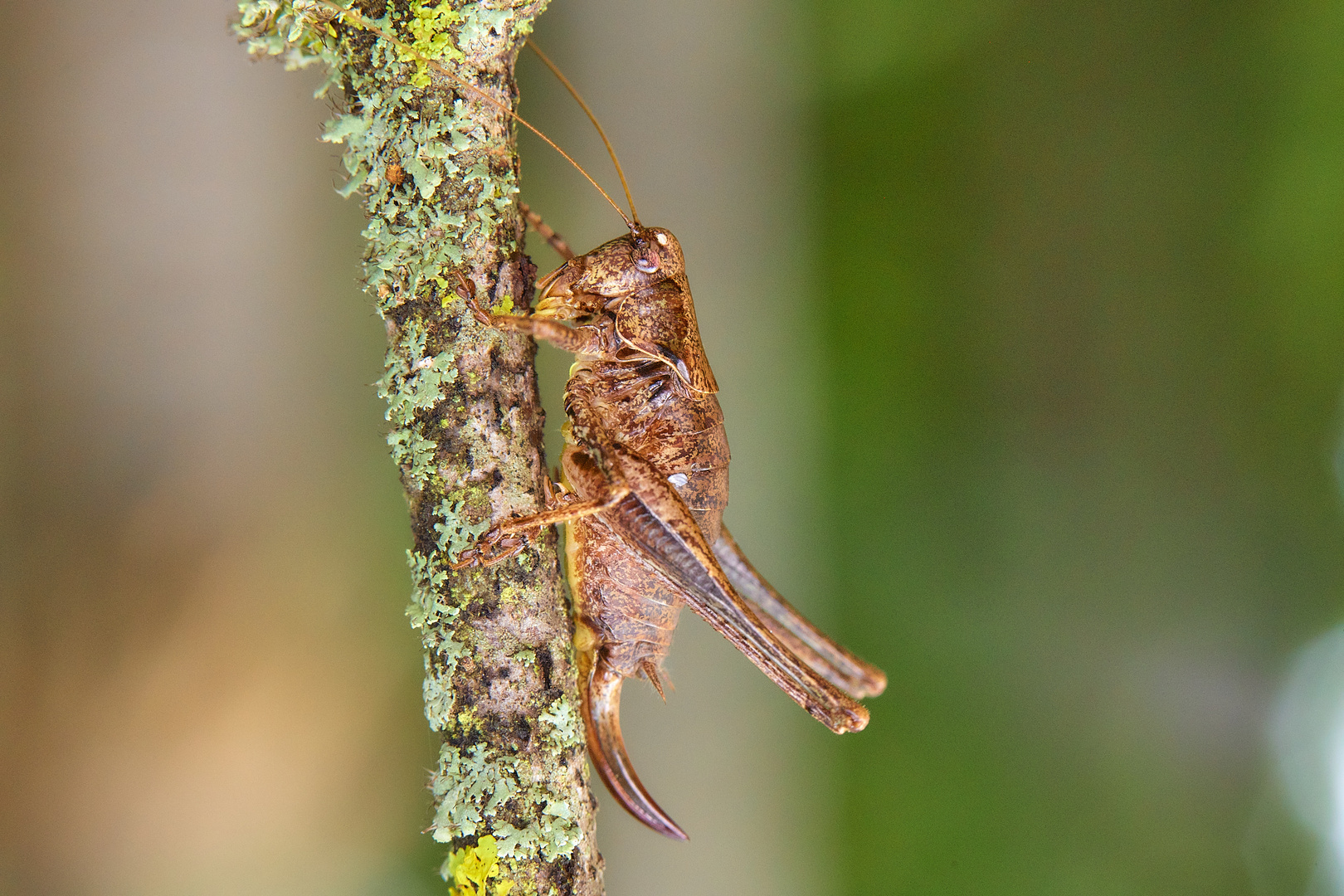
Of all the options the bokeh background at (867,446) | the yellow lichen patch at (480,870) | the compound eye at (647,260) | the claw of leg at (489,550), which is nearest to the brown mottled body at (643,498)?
the compound eye at (647,260)

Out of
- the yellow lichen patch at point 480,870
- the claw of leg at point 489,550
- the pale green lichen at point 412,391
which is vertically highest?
the pale green lichen at point 412,391

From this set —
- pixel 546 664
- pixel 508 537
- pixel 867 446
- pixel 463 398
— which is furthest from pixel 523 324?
pixel 867 446

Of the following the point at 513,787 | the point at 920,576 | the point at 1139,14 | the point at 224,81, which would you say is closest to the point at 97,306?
the point at 224,81

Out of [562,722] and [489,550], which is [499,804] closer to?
[562,722]

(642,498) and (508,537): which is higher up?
(642,498)

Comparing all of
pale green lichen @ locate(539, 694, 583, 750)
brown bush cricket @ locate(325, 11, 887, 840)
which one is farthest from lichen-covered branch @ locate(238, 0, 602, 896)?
brown bush cricket @ locate(325, 11, 887, 840)

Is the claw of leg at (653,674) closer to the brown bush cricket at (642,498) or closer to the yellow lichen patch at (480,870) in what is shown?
the brown bush cricket at (642,498)

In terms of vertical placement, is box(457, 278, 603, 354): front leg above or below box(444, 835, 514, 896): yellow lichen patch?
above

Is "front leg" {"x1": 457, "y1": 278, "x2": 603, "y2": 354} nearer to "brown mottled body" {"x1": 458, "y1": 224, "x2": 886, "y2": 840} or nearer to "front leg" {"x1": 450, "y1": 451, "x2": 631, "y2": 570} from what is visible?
"brown mottled body" {"x1": 458, "y1": 224, "x2": 886, "y2": 840}
